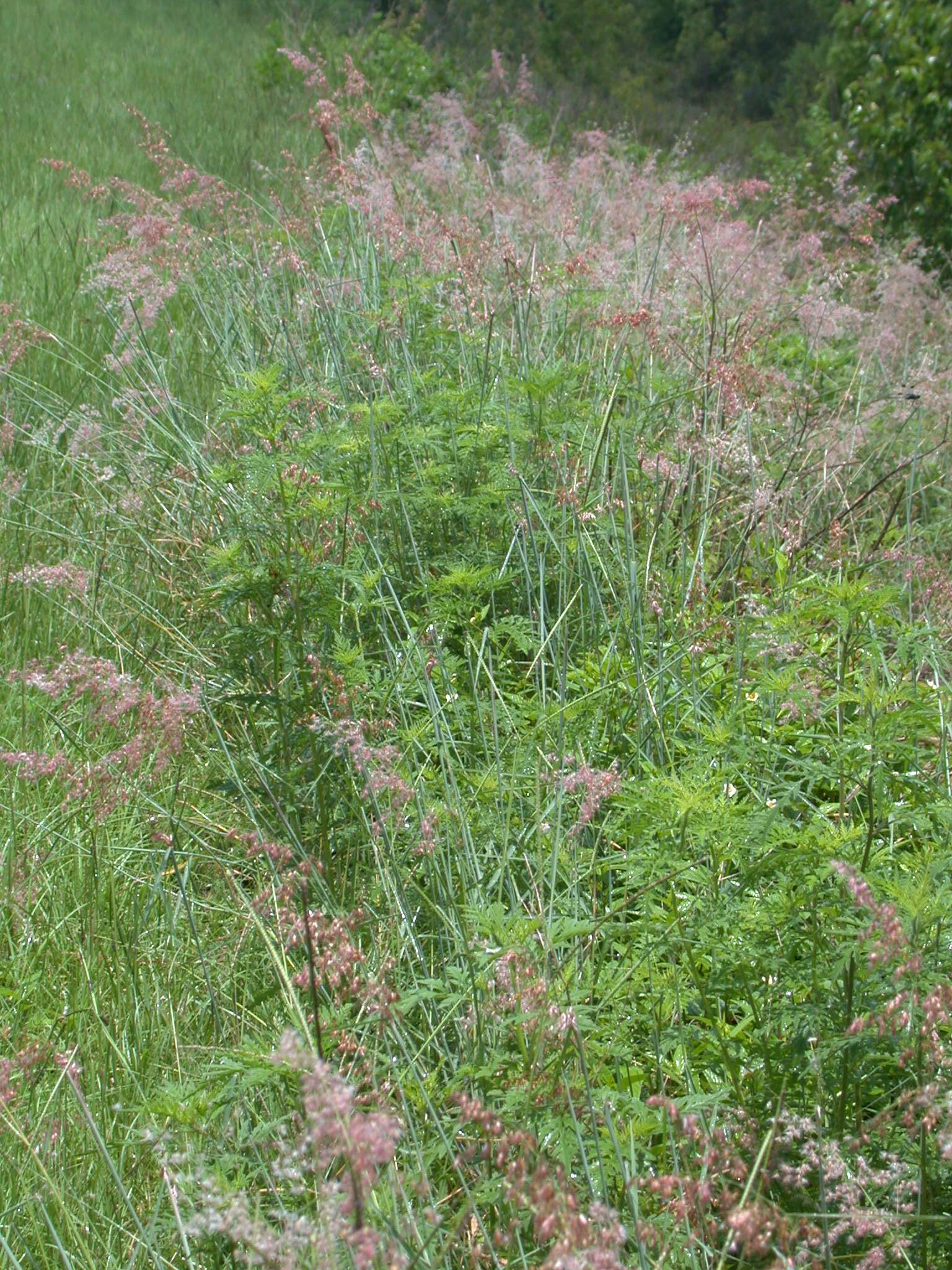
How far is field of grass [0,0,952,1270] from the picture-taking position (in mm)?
1392

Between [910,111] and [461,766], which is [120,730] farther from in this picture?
[910,111]

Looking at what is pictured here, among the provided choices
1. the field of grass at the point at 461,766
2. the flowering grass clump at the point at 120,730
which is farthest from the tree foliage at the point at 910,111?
the flowering grass clump at the point at 120,730

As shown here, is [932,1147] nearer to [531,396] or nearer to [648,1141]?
[648,1141]

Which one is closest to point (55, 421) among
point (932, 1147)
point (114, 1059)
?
point (114, 1059)

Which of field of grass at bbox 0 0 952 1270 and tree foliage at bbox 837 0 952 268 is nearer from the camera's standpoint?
field of grass at bbox 0 0 952 1270

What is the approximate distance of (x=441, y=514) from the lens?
2770mm

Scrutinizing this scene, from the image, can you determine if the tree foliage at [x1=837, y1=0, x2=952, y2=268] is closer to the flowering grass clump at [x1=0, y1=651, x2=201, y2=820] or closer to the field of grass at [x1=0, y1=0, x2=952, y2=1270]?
the field of grass at [x1=0, y1=0, x2=952, y2=1270]

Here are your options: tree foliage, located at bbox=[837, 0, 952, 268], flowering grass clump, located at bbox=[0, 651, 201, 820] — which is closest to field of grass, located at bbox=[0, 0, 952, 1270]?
flowering grass clump, located at bbox=[0, 651, 201, 820]

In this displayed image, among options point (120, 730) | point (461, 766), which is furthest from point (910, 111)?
point (120, 730)

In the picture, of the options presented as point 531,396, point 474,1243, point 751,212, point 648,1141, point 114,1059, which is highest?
point 751,212

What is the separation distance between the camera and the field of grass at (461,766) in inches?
54.8

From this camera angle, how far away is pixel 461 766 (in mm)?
2129

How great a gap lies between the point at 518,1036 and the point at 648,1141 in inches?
8.9

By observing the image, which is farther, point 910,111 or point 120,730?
point 910,111
